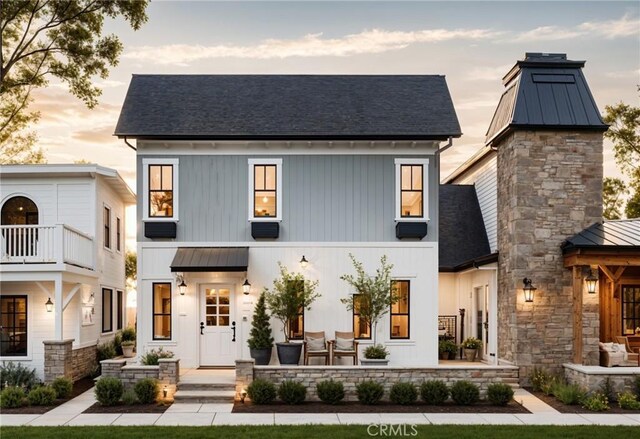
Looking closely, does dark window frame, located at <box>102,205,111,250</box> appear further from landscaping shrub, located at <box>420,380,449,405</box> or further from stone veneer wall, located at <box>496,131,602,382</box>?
stone veneer wall, located at <box>496,131,602,382</box>

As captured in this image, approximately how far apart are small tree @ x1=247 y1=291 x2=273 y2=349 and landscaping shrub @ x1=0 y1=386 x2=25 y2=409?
210 inches

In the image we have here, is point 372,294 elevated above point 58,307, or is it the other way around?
point 372,294

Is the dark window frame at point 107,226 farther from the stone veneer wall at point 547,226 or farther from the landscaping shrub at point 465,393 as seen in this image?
the stone veneer wall at point 547,226

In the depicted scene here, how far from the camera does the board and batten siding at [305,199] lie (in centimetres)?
1905

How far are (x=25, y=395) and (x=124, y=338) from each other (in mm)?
8094

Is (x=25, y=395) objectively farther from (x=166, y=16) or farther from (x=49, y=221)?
(x=166, y=16)

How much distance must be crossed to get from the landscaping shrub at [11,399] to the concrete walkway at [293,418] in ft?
2.52

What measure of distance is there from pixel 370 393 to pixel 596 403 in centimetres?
463

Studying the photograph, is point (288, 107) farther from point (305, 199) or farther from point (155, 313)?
point (155, 313)

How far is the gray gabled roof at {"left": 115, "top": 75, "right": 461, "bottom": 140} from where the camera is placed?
18.8 m

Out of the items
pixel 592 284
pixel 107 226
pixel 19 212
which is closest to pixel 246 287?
pixel 107 226

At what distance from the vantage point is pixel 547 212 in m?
17.9

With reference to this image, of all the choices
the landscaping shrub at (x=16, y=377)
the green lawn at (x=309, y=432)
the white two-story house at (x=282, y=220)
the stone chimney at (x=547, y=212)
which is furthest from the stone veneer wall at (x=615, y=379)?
the landscaping shrub at (x=16, y=377)

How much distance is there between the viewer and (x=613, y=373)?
15773 millimetres
